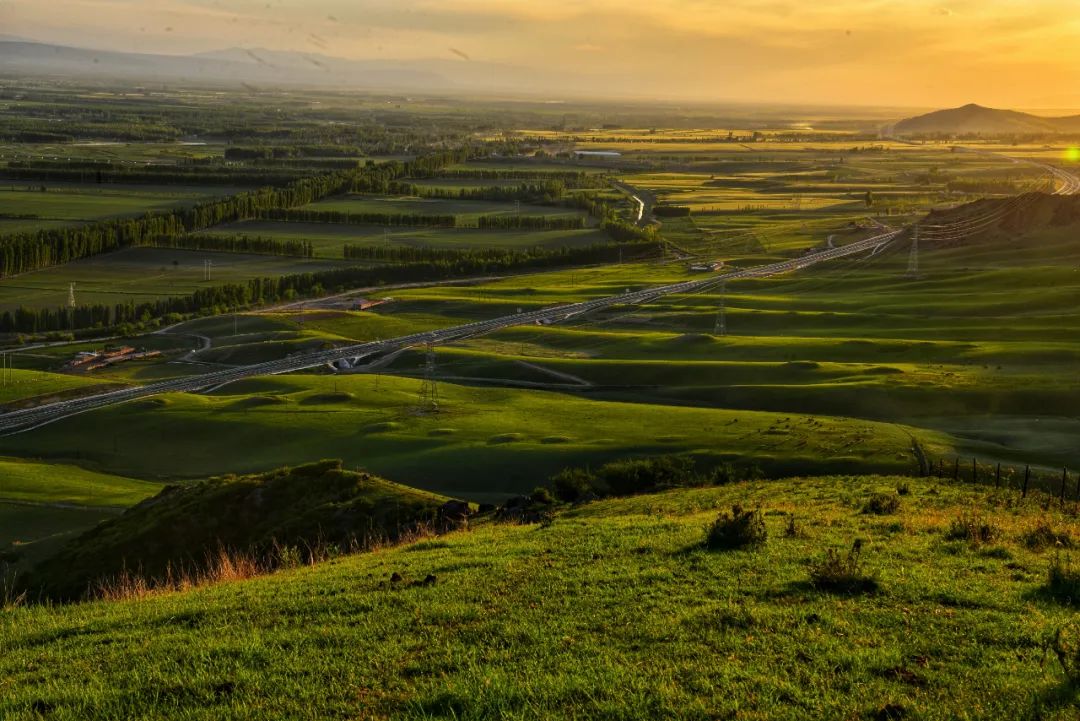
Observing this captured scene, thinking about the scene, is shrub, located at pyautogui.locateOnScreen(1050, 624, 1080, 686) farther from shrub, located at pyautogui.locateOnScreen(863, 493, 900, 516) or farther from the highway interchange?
the highway interchange

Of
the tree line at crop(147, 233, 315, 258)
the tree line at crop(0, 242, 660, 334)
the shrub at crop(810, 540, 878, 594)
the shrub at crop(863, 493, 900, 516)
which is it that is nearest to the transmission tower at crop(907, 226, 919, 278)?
the tree line at crop(0, 242, 660, 334)

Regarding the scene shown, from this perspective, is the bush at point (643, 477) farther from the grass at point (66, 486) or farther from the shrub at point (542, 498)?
the grass at point (66, 486)

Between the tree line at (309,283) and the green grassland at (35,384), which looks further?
the tree line at (309,283)

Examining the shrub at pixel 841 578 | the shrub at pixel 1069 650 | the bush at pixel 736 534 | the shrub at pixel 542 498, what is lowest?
the shrub at pixel 542 498

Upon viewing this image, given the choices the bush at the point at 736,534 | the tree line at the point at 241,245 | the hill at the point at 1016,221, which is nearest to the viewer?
the bush at the point at 736,534

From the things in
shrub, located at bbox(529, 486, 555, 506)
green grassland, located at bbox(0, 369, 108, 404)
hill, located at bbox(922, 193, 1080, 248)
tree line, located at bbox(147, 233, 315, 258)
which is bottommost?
green grassland, located at bbox(0, 369, 108, 404)

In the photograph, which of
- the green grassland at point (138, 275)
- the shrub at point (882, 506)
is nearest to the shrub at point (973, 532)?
the shrub at point (882, 506)

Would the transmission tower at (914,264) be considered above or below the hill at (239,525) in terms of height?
above
